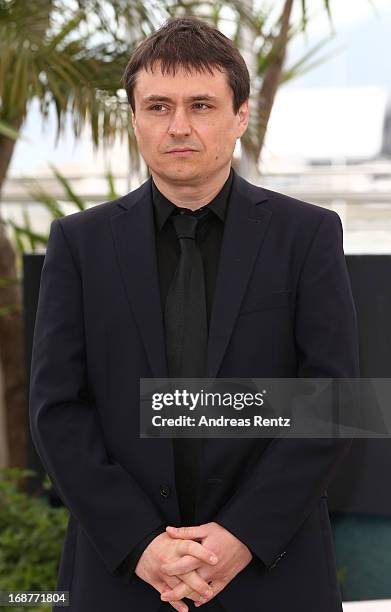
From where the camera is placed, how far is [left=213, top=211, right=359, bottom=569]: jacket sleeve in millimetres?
1293

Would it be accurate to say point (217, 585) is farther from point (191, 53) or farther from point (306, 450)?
point (191, 53)

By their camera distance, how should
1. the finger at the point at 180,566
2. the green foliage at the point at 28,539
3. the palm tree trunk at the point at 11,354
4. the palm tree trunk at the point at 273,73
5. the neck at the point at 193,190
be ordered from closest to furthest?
the finger at the point at 180,566 → the neck at the point at 193,190 → the green foliage at the point at 28,539 → the palm tree trunk at the point at 273,73 → the palm tree trunk at the point at 11,354

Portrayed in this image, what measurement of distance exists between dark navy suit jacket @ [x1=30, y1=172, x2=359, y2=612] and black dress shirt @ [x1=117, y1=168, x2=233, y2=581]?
23 mm

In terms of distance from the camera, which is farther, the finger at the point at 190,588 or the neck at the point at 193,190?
the neck at the point at 193,190

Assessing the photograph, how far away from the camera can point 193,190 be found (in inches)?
54.4

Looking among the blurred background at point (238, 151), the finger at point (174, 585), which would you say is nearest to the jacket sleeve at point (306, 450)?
the finger at point (174, 585)

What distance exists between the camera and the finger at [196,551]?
126 centimetres

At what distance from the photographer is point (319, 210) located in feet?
4.60

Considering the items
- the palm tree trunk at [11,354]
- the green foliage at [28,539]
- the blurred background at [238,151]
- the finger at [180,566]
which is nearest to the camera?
the finger at [180,566]

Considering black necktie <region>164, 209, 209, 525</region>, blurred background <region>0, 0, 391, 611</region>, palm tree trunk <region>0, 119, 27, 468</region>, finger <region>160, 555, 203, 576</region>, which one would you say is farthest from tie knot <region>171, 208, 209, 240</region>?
palm tree trunk <region>0, 119, 27, 468</region>

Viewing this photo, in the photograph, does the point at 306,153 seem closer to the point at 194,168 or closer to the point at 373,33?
the point at 373,33

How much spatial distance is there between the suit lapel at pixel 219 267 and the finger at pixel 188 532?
0.23 metres

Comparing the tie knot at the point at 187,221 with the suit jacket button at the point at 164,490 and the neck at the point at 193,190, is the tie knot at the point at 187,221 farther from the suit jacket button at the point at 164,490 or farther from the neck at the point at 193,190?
the suit jacket button at the point at 164,490

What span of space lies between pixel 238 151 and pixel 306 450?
269 cm
